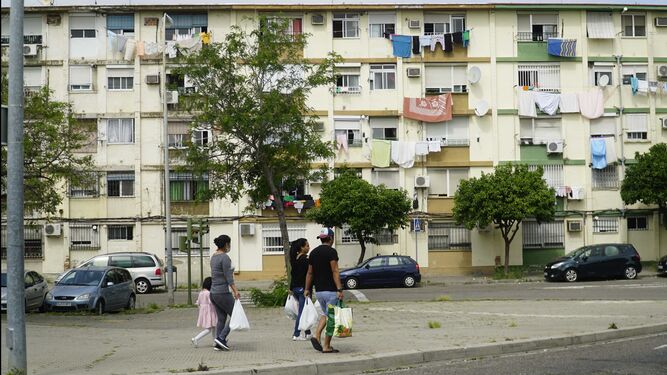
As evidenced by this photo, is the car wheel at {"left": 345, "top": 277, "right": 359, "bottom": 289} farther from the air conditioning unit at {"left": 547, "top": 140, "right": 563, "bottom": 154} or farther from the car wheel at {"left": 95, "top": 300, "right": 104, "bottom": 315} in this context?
the air conditioning unit at {"left": 547, "top": 140, "right": 563, "bottom": 154}

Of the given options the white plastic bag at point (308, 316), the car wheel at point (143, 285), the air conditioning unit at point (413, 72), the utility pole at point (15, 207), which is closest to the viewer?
the utility pole at point (15, 207)

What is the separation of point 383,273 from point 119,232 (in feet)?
45.1

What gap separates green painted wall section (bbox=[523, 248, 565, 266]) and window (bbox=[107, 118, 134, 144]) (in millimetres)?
19546

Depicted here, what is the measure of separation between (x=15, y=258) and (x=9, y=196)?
0.76m

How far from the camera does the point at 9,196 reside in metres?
10.9

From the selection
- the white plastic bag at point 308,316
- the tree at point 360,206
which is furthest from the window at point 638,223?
the white plastic bag at point 308,316

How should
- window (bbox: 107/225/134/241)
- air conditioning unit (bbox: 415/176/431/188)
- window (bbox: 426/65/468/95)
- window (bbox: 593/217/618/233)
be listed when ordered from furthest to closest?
window (bbox: 593/217/618/233), window (bbox: 426/65/468/95), air conditioning unit (bbox: 415/176/431/188), window (bbox: 107/225/134/241)

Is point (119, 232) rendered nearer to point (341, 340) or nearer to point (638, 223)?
point (638, 223)

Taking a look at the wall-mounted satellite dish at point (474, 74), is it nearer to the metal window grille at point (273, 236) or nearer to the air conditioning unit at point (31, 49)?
the metal window grille at point (273, 236)

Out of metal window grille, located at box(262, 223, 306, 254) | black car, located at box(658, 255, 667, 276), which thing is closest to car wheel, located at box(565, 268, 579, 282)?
black car, located at box(658, 255, 667, 276)

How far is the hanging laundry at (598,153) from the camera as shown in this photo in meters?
44.2

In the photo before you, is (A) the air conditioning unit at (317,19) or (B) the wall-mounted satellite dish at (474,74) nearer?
(B) the wall-mounted satellite dish at (474,74)

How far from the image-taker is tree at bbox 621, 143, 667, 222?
134 ft

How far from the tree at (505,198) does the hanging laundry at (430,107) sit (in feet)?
14.2
